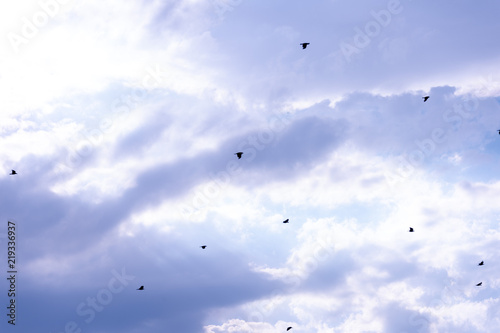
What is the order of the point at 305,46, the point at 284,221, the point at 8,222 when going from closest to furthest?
the point at 8,222 → the point at 305,46 → the point at 284,221

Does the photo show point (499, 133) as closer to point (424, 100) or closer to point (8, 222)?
point (424, 100)

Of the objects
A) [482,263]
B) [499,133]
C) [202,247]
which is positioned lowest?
[482,263]

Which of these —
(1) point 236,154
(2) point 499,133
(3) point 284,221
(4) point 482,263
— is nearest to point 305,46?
(1) point 236,154

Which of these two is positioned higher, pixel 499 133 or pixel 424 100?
pixel 424 100

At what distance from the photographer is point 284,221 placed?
77.1m

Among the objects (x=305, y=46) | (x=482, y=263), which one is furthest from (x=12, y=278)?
(x=482, y=263)

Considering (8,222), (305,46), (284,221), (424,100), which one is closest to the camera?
(8,222)

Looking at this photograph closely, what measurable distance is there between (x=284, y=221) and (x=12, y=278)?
59.2 metres

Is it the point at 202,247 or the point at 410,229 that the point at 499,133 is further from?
the point at 202,247

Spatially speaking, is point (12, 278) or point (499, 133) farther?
point (499, 133)

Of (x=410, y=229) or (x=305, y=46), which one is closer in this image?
(x=305, y=46)

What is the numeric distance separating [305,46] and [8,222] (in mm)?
70568

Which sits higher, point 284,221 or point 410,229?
point 284,221

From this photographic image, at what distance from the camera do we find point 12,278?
2341 inches
